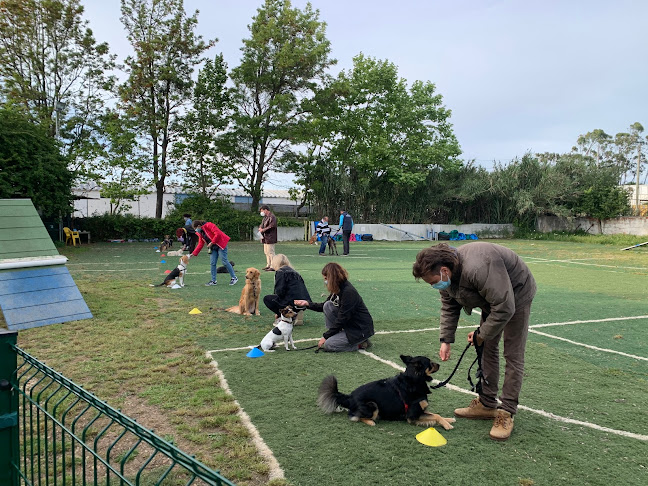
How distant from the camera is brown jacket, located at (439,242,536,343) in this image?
3402mm

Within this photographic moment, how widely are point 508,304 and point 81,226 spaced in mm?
29025

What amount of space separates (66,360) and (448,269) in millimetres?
4821

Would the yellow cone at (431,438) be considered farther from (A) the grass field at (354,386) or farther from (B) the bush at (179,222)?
(B) the bush at (179,222)

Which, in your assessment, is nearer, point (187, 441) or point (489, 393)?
point (187, 441)

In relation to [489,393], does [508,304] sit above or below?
above

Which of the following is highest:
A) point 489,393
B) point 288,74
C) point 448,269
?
point 288,74

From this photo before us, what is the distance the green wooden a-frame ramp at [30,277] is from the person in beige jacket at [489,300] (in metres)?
6.54

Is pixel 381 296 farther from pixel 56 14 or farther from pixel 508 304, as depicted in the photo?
pixel 56 14


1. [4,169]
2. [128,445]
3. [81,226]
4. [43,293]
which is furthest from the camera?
[81,226]

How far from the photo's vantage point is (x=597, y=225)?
124ft

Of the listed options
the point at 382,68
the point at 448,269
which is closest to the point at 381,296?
the point at 448,269

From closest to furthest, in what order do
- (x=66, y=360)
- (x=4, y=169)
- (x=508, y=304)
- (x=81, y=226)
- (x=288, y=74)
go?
(x=508, y=304) < (x=66, y=360) < (x=4, y=169) < (x=81, y=226) < (x=288, y=74)

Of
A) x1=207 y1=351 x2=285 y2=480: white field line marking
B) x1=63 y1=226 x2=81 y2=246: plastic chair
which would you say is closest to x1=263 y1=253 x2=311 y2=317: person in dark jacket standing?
x1=207 y1=351 x2=285 y2=480: white field line marking

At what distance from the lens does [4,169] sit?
64.2 feet
